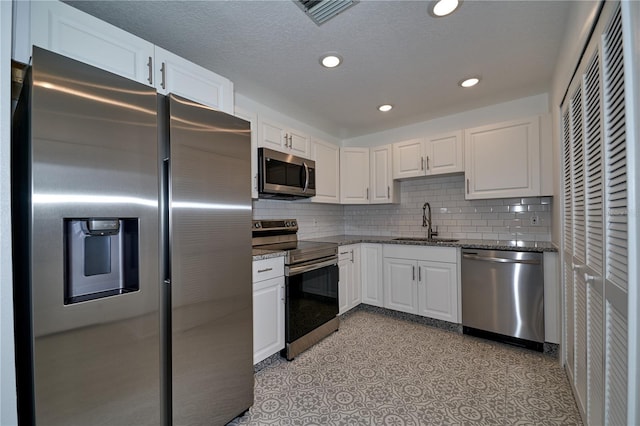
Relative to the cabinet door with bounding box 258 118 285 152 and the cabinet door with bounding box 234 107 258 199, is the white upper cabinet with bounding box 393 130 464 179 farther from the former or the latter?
the cabinet door with bounding box 234 107 258 199

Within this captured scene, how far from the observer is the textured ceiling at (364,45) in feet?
5.40

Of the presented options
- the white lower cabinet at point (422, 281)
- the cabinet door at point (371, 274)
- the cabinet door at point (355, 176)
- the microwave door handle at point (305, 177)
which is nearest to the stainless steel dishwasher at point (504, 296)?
the white lower cabinet at point (422, 281)

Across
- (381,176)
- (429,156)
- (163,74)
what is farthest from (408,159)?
(163,74)

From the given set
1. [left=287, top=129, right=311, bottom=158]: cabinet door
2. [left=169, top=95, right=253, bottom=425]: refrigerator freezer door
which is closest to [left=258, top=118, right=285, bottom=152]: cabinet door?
[left=287, top=129, right=311, bottom=158]: cabinet door

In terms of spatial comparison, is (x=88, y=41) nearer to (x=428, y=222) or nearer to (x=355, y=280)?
(x=355, y=280)

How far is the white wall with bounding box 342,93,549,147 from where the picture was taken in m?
2.93

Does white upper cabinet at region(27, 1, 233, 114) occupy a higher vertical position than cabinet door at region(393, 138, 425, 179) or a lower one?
higher

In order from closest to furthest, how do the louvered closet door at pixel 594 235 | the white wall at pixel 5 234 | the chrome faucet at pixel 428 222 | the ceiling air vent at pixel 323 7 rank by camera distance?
the white wall at pixel 5 234
the louvered closet door at pixel 594 235
the ceiling air vent at pixel 323 7
the chrome faucet at pixel 428 222

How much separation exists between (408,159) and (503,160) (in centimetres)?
97

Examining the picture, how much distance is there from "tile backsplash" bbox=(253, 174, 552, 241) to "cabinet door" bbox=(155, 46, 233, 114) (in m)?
1.28

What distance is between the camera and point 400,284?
322 centimetres

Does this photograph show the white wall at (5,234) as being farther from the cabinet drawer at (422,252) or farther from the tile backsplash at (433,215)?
the cabinet drawer at (422,252)

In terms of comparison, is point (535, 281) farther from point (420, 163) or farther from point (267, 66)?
point (267, 66)

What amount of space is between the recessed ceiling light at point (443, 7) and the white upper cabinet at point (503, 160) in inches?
63.6
